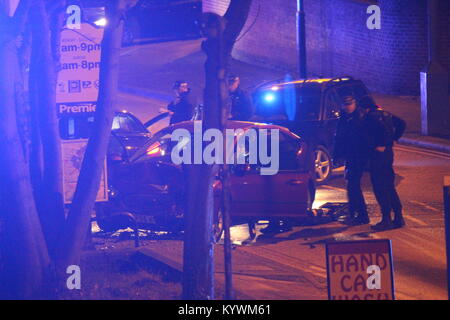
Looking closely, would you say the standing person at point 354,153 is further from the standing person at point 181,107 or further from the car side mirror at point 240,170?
the standing person at point 181,107

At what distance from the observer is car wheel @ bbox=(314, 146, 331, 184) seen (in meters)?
16.1

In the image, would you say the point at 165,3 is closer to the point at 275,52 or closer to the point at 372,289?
the point at 275,52

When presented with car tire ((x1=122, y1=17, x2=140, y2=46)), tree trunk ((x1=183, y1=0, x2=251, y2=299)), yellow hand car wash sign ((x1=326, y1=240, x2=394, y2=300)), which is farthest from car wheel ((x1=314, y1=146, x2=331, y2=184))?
car tire ((x1=122, y1=17, x2=140, y2=46))

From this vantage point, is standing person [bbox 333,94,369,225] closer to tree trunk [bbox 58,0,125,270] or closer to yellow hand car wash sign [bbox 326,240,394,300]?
tree trunk [bbox 58,0,125,270]

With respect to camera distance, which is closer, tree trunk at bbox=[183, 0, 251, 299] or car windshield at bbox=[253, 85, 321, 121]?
tree trunk at bbox=[183, 0, 251, 299]

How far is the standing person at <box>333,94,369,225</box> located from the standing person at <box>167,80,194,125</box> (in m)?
3.17

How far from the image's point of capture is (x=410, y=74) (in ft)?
87.0

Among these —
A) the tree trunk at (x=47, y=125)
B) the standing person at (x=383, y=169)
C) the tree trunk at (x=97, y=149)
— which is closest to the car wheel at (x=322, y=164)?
the standing person at (x=383, y=169)

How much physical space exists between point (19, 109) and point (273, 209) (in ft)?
14.1

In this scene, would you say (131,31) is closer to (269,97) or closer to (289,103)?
(269,97)

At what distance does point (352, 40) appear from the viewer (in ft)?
93.6

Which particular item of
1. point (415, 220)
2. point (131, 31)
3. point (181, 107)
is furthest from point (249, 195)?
point (131, 31)

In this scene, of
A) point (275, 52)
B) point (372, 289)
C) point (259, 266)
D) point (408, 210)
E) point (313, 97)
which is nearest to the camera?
point (372, 289)
